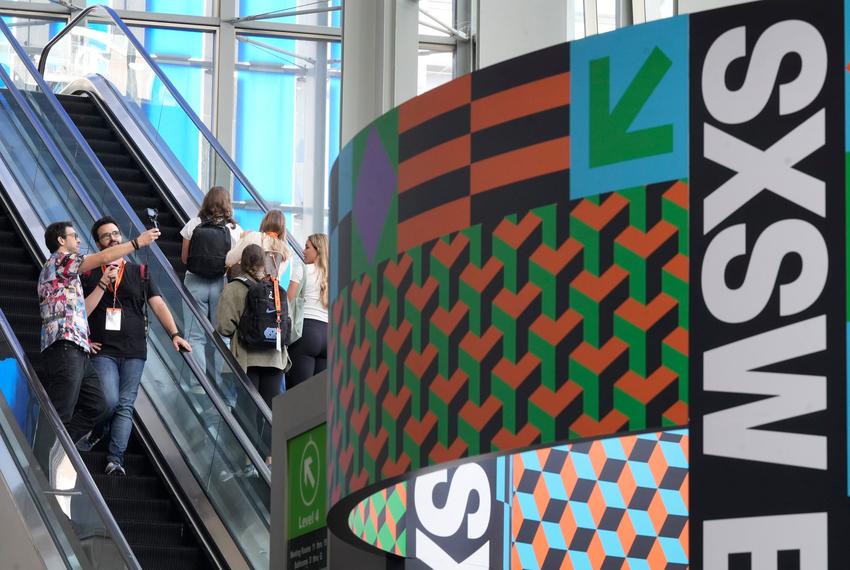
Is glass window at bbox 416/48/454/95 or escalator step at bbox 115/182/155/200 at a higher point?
glass window at bbox 416/48/454/95

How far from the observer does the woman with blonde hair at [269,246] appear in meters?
11.9

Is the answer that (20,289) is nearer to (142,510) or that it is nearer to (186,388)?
(186,388)

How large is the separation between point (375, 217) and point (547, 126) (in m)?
0.39

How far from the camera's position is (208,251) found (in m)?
12.3

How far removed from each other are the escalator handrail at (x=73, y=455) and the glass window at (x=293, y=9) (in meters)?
13.4

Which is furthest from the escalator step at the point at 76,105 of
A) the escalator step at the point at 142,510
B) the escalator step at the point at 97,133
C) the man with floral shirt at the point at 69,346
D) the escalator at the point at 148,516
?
the escalator step at the point at 142,510

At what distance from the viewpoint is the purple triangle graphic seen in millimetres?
2514

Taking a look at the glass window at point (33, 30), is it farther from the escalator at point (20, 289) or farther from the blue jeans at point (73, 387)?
the blue jeans at point (73, 387)

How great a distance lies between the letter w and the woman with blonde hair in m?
9.73

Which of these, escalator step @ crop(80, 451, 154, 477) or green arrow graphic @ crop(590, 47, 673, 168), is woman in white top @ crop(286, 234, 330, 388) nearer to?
escalator step @ crop(80, 451, 154, 477)

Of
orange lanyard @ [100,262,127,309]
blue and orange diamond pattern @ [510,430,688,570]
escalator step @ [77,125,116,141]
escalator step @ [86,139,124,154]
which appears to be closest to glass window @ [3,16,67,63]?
escalator step @ [77,125,116,141]

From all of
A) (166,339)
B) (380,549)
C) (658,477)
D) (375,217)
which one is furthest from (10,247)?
(375,217)

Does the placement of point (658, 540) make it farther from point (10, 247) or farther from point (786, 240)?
point (10, 247)

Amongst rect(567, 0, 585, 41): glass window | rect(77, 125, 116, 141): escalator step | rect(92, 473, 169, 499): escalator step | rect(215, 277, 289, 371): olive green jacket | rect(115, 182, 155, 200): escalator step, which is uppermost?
rect(567, 0, 585, 41): glass window
